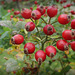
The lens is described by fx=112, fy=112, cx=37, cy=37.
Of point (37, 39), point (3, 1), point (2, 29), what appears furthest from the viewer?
point (3, 1)

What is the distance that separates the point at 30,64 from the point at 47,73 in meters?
0.33

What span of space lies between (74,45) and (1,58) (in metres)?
0.89

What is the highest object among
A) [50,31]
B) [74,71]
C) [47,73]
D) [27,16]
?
[27,16]

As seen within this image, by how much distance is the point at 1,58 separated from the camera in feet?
4.49

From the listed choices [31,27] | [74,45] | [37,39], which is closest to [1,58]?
[37,39]

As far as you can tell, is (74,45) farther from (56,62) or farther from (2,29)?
(2,29)

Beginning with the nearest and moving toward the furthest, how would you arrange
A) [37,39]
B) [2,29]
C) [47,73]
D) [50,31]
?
[50,31]
[37,39]
[2,29]
[47,73]

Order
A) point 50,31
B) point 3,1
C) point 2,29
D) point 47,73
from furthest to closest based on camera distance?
1. point 3,1
2. point 47,73
3. point 2,29
4. point 50,31

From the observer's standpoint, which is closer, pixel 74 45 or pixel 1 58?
pixel 74 45

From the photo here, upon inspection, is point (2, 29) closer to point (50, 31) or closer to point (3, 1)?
point (50, 31)

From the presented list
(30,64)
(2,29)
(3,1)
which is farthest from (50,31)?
(3,1)

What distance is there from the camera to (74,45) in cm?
94

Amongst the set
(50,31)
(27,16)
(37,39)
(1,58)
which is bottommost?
(1,58)

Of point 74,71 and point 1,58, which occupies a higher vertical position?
point 1,58
